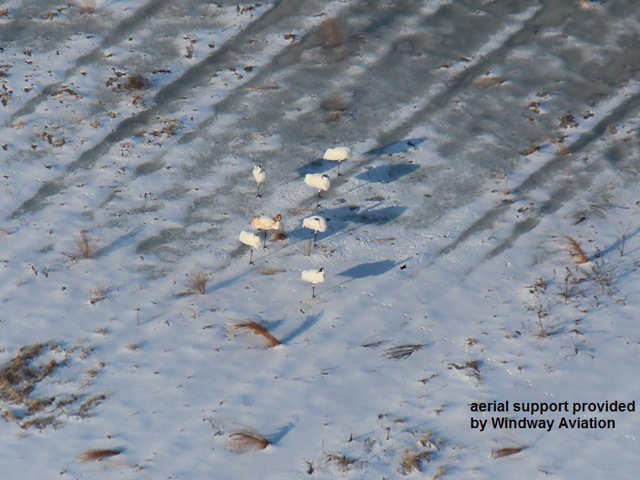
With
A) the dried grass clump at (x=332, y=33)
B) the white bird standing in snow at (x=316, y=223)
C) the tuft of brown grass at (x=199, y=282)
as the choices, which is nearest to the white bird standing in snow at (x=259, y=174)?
the white bird standing in snow at (x=316, y=223)

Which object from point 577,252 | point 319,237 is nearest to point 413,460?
point 319,237

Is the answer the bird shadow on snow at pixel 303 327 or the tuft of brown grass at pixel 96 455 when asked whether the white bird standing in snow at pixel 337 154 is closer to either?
the bird shadow on snow at pixel 303 327

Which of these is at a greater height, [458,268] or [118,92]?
[118,92]

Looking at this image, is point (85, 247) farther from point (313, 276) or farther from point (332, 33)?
point (332, 33)

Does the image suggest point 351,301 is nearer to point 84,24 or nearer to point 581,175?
point 581,175

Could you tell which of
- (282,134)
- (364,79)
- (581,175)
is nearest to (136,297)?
(282,134)
